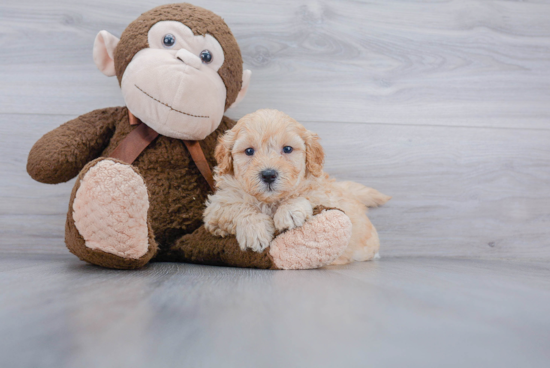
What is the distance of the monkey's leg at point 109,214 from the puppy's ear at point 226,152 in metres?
0.24

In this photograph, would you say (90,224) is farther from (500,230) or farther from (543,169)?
(543,169)

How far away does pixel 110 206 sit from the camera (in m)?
0.68

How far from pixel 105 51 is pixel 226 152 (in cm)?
46

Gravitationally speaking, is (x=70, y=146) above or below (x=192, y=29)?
below

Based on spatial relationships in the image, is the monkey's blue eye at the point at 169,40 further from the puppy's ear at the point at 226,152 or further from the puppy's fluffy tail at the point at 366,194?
→ the puppy's fluffy tail at the point at 366,194

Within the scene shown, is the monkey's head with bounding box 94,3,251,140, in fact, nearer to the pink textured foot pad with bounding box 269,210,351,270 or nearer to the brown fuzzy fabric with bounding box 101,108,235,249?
the brown fuzzy fabric with bounding box 101,108,235,249

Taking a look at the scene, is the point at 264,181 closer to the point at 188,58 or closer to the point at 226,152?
the point at 226,152

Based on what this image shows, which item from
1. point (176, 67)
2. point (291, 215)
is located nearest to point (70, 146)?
point (176, 67)

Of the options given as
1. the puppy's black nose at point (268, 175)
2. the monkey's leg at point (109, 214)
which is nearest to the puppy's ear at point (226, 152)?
the puppy's black nose at point (268, 175)

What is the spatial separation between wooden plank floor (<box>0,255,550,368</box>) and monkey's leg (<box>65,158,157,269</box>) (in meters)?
0.08

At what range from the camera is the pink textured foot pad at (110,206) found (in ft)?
2.24

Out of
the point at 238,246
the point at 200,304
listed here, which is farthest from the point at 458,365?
the point at 238,246

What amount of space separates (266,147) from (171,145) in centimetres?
29

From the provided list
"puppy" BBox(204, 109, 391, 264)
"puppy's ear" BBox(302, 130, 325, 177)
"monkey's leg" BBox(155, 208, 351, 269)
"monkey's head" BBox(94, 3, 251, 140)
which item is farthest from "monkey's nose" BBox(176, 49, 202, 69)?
"monkey's leg" BBox(155, 208, 351, 269)
